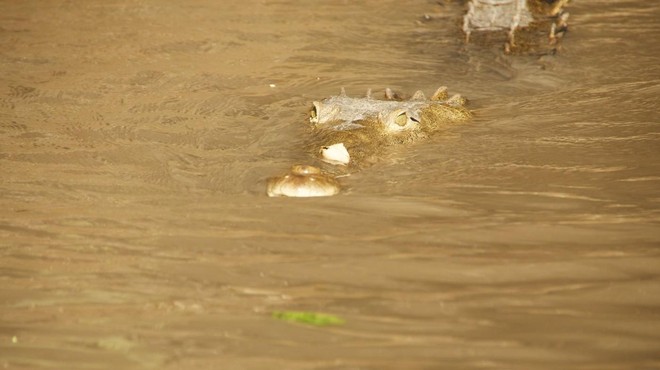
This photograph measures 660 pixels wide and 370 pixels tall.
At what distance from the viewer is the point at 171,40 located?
9219mm

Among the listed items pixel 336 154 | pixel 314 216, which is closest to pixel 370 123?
pixel 336 154

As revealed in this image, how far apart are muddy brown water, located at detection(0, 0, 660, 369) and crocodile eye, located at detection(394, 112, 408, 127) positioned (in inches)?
12.6

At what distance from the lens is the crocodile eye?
6.39 meters

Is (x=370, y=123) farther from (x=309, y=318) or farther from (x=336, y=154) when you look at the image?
(x=309, y=318)

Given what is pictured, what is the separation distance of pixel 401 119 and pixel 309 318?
3199 millimetres

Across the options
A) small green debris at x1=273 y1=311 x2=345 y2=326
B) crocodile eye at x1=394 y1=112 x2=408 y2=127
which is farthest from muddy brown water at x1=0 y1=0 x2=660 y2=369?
crocodile eye at x1=394 y1=112 x2=408 y2=127

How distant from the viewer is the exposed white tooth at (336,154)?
568 cm

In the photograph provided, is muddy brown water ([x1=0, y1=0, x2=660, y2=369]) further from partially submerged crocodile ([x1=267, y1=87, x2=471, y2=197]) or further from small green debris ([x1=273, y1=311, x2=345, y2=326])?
partially submerged crocodile ([x1=267, y1=87, x2=471, y2=197])

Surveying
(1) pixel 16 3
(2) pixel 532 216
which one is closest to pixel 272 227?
(2) pixel 532 216

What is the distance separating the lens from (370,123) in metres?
6.27

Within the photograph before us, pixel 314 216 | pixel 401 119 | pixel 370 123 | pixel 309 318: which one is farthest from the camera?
pixel 401 119

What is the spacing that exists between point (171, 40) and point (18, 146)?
3.53 meters

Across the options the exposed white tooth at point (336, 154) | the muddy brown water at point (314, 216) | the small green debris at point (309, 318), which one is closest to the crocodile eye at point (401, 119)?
A: the muddy brown water at point (314, 216)

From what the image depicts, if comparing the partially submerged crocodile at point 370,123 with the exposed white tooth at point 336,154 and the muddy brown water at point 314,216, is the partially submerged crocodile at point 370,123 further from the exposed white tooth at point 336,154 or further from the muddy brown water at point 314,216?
the muddy brown water at point 314,216
